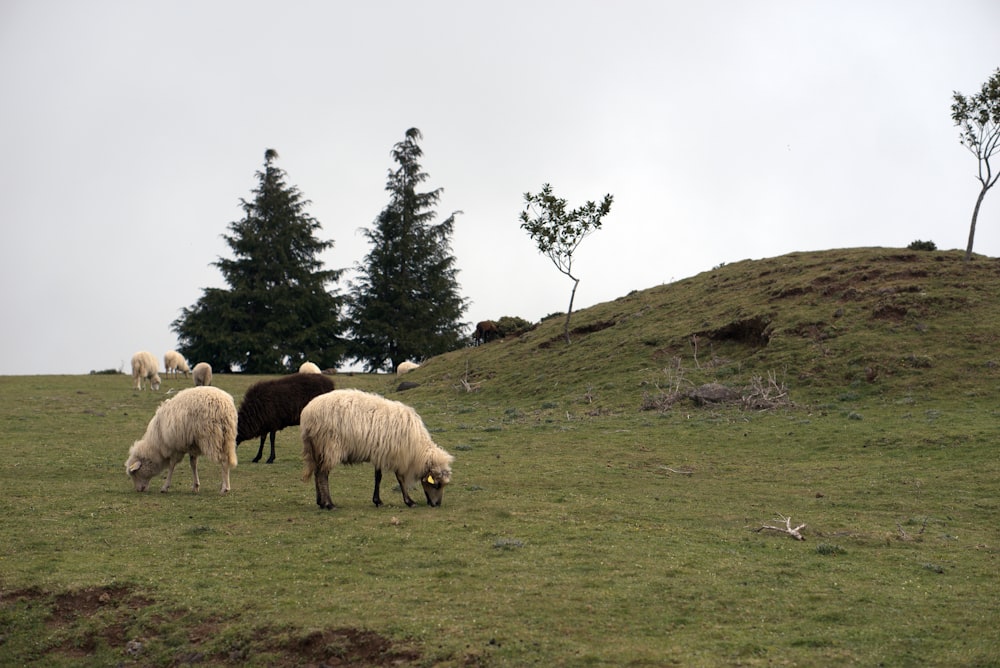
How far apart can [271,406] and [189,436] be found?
5.86 metres

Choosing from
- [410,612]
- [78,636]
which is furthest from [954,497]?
[78,636]

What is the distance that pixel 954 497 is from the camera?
17312 millimetres

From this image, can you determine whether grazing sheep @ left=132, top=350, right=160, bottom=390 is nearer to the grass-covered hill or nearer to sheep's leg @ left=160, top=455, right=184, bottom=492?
the grass-covered hill

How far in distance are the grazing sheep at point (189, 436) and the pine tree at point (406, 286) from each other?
51790 millimetres

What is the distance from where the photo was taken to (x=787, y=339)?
Result: 113ft

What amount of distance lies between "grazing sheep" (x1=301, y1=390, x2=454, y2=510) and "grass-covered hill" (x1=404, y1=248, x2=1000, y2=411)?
675 inches

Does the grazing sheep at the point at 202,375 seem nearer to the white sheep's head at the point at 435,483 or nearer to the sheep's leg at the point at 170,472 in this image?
the sheep's leg at the point at 170,472

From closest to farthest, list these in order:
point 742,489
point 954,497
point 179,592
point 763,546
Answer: point 179,592 → point 763,546 → point 954,497 → point 742,489

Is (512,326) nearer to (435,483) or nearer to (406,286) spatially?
(406,286)

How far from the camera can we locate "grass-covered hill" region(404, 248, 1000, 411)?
31.0 m

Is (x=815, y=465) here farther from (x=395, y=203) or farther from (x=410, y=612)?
(x=395, y=203)

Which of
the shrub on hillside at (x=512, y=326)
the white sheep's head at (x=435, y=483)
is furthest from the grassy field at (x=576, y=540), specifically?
the shrub on hillside at (x=512, y=326)

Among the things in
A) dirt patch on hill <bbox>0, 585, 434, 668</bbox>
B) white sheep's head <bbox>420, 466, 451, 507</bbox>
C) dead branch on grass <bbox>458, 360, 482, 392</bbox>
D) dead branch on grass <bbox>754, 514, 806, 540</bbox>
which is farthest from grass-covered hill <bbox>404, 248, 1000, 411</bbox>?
dirt patch on hill <bbox>0, 585, 434, 668</bbox>

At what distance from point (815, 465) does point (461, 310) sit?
52.4 metres
